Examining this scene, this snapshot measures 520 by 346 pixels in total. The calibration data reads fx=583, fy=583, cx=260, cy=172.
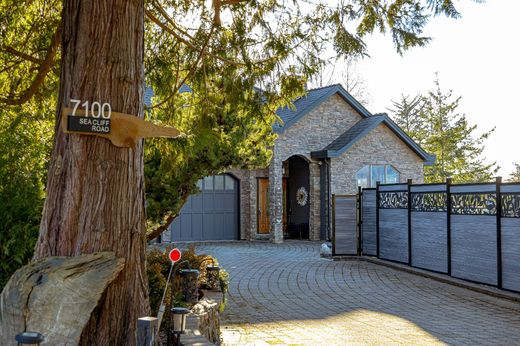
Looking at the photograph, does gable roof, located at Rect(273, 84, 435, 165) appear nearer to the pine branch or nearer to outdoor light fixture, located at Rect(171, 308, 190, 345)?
the pine branch

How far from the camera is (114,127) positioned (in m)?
4.39

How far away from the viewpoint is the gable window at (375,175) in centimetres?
2114

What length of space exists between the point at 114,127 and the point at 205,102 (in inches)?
127

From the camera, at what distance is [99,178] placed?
4309 millimetres

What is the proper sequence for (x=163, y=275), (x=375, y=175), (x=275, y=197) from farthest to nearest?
(x=375, y=175) → (x=275, y=197) → (x=163, y=275)

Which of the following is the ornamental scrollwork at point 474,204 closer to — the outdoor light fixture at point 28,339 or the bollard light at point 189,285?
the bollard light at point 189,285

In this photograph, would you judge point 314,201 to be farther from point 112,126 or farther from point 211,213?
point 112,126

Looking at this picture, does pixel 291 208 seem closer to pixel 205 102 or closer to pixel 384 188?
pixel 384 188

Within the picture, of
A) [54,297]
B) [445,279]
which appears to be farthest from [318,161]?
[54,297]

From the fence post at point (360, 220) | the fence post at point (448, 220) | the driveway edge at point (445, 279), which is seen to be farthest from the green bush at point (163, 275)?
the fence post at point (360, 220)

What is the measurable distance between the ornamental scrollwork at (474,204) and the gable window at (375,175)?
1006 centimetres

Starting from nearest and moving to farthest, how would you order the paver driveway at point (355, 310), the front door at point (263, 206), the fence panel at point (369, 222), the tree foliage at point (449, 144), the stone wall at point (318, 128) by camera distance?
the paver driveway at point (355, 310) → the fence panel at point (369, 222) → the stone wall at point (318, 128) → the front door at point (263, 206) → the tree foliage at point (449, 144)

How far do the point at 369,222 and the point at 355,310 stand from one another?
6.14 m

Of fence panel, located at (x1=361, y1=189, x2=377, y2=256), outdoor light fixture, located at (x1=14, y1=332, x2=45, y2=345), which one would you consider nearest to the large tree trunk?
outdoor light fixture, located at (x1=14, y1=332, x2=45, y2=345)
